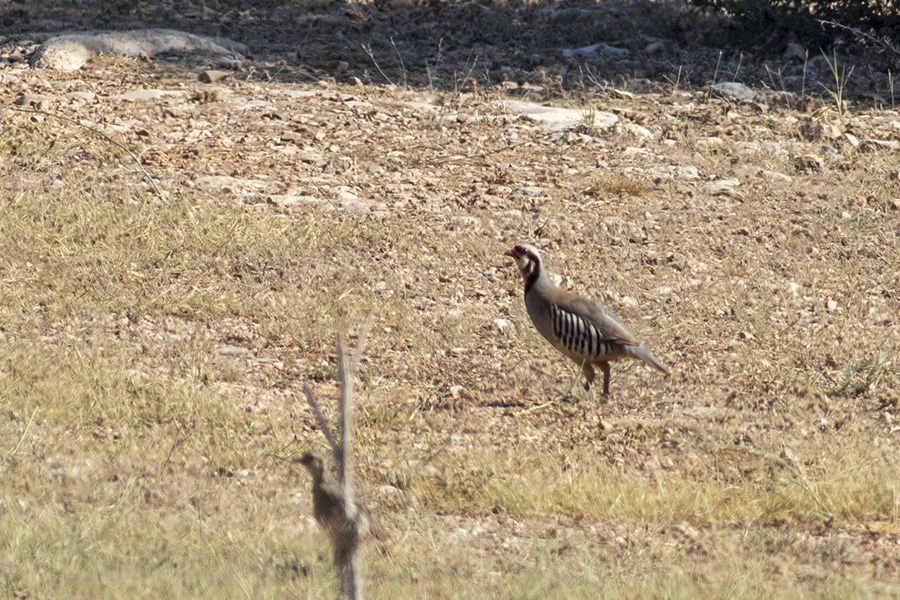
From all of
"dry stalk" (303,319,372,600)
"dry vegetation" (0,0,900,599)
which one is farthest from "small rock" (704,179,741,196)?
"dry stalk" (303,319,372,600)

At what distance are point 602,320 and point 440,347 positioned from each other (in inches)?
45.0

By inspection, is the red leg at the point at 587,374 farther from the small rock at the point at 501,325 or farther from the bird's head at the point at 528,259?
the small rock at the point at 501,325

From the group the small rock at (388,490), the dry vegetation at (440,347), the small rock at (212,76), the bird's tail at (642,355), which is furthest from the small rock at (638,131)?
the small rock at (388,490)

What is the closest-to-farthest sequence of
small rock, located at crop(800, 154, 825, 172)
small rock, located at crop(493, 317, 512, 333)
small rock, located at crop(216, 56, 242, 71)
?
small rock, located at crop(493, 317, 512, 333) → small rock, located at crop(800, 154, 825, 172) → small rock, located at crop(216, 56, 242, 71)

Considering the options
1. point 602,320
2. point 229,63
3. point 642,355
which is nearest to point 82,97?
point 229,63

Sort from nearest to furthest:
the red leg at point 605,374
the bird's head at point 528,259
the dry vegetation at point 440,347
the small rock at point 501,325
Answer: the dry vegetation at point 440,347, the red leg at point 605,374, the bird's head at point 528,259, the small rock at point 501,325

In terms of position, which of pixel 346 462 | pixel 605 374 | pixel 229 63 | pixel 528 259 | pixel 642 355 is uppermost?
pixel 346 462

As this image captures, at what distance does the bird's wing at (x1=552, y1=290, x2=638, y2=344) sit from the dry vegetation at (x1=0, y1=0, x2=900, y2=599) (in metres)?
0.39

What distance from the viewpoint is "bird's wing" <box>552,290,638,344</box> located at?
16.2 feet

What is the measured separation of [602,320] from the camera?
4.95 metres

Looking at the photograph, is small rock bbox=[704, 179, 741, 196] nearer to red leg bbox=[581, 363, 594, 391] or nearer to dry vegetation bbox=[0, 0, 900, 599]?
dry vegetation bbox=[0, 0, 900, 599]

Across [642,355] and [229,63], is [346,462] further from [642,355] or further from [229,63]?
[229,63]

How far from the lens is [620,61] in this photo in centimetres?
1164

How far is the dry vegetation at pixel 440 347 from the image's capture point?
3.52m
